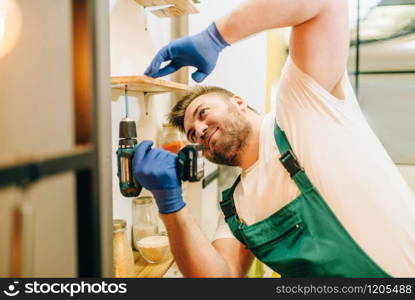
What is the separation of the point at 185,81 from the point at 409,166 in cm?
173

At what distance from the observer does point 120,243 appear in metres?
0.99

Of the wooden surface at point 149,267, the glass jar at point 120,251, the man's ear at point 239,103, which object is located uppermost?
the man's ear at point 239,103

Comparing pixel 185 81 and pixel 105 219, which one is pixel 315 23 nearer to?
pixel 105 219

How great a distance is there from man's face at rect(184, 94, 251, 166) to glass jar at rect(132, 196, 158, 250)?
1.09ft

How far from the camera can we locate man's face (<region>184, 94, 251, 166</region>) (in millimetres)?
1314

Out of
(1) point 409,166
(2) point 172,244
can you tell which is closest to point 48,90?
(2) point 172,244

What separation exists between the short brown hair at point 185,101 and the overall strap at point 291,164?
17.1 inches

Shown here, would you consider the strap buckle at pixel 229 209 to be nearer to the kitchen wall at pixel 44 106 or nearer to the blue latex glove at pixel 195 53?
the blue latex glove at pixel 195 53

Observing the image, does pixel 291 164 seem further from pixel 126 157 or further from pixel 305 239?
pixel 126 157

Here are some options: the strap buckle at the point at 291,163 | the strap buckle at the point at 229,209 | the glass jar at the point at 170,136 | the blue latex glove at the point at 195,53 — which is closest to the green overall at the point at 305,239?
the strap buckle at the point at 291,163

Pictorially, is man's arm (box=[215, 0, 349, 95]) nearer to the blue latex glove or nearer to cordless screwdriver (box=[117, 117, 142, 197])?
the blue latex glove

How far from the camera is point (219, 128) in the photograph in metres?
1.33

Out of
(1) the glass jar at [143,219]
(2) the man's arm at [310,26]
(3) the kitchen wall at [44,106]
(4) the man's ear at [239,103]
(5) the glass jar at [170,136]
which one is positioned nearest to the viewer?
(3) the kitchen wall at [44,106]

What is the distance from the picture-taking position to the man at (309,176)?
975mm
